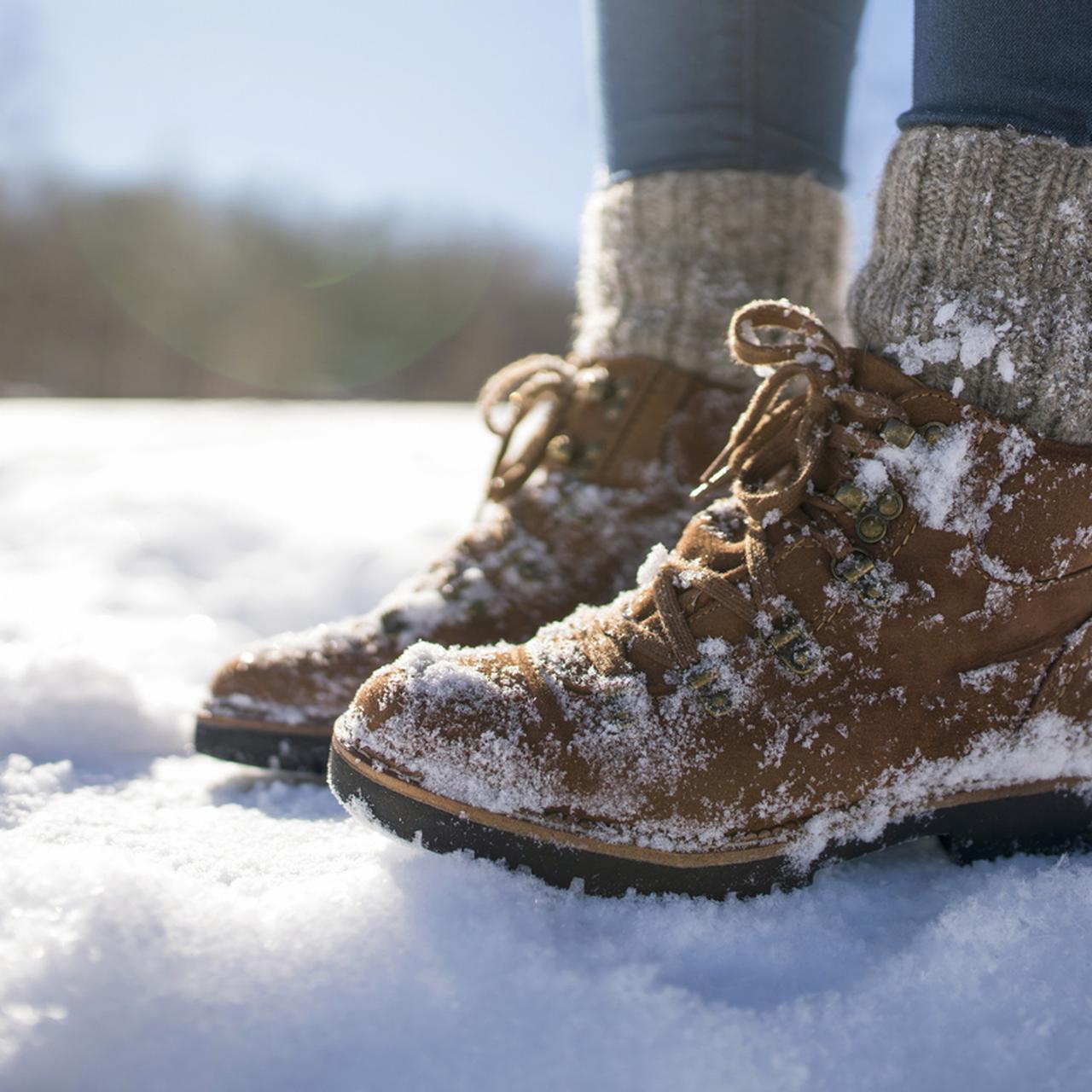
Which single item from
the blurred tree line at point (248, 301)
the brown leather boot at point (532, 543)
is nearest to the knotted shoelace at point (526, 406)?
the brown leather boot at point (532, 543)

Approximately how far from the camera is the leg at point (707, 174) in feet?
3.76

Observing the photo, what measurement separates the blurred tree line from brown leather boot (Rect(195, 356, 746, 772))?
56.9 ft

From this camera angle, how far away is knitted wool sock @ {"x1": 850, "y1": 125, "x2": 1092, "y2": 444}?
0.76m

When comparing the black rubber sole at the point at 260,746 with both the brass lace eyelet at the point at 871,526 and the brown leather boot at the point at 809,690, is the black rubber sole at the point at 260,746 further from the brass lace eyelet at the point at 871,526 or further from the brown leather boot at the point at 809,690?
the brass lace eyelet at the point at 871,526

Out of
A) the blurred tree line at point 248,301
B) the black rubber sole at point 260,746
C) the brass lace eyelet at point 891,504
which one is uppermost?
the brass lace eyelet at point 891,504

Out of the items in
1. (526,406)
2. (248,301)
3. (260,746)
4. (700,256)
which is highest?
(700,256)

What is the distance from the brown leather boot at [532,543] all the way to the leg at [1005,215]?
35cm

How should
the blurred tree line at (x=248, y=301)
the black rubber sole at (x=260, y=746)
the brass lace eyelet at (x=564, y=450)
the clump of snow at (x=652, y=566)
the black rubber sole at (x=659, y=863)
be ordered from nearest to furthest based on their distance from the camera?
the black rubber sole at (x=659, y=863)
the clump of snow at (x=652, y=566)
the black rubber sole at (x=260, y=746)
the brass lace eyelet at (x=564, y=450)
the blurred tree line at (x=248, y=301)

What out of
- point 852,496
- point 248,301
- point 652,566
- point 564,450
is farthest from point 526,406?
point 248,301

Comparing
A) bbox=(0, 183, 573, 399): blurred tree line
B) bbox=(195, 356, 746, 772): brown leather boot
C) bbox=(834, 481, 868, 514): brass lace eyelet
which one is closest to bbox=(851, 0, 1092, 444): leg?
bbox=(834, 481, 868, 514): brass lace eyelet

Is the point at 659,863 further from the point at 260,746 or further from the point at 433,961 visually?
the point at 260,746

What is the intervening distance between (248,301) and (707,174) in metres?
23.0

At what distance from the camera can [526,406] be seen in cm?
117

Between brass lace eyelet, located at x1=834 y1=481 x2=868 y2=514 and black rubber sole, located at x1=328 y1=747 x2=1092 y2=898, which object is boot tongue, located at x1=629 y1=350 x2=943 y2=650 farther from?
black rubber sole, located at x1=328 y1=747 x2=1092 y2=898
